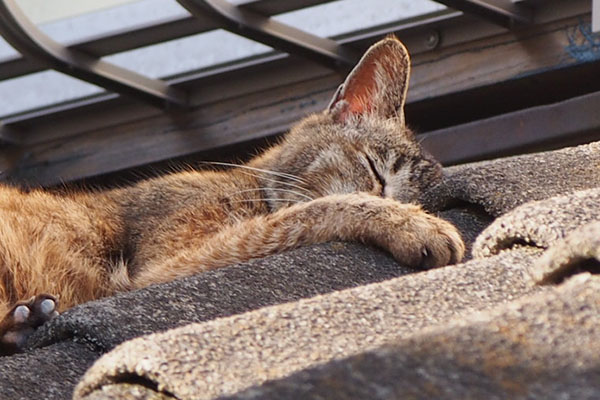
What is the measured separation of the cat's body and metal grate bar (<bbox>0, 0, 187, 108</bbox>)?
0.97 meters

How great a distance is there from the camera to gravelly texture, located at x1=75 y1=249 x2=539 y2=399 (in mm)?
1235

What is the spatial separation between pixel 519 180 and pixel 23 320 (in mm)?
1260

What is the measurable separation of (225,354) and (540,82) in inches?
125

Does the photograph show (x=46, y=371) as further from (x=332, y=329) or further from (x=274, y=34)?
(x=274, y=34)

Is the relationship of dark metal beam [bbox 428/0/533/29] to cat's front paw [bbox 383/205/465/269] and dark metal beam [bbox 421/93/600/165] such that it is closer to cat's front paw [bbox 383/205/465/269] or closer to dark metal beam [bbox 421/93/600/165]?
dark metal beam [bbox 421/93/600/165]

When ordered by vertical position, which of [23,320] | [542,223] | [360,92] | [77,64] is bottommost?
[23,320]

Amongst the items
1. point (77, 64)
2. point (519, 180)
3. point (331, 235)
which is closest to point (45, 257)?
point (331, 235)

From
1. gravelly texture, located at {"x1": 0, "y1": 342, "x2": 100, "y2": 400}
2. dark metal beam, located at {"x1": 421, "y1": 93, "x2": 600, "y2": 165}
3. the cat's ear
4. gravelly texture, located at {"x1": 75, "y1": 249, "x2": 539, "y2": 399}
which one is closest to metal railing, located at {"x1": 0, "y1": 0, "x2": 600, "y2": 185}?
dark metal beam, located at {"x1": 421, "y1": 93, "x2": 600, "y2": 165}

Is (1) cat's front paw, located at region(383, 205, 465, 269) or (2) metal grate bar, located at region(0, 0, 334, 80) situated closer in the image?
(1) cat's front paw, located at region(383, 205, 465, 269)

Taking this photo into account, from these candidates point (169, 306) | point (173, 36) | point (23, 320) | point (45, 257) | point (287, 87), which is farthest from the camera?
point (287, 87)

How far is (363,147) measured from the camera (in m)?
3.44

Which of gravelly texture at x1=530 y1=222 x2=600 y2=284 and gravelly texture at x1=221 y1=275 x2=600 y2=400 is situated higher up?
gravelly texture at x1=530 y1=222 x2=600 y2=284

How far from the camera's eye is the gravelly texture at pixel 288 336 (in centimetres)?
124

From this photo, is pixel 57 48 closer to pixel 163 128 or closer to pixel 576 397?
pixel 163 128
